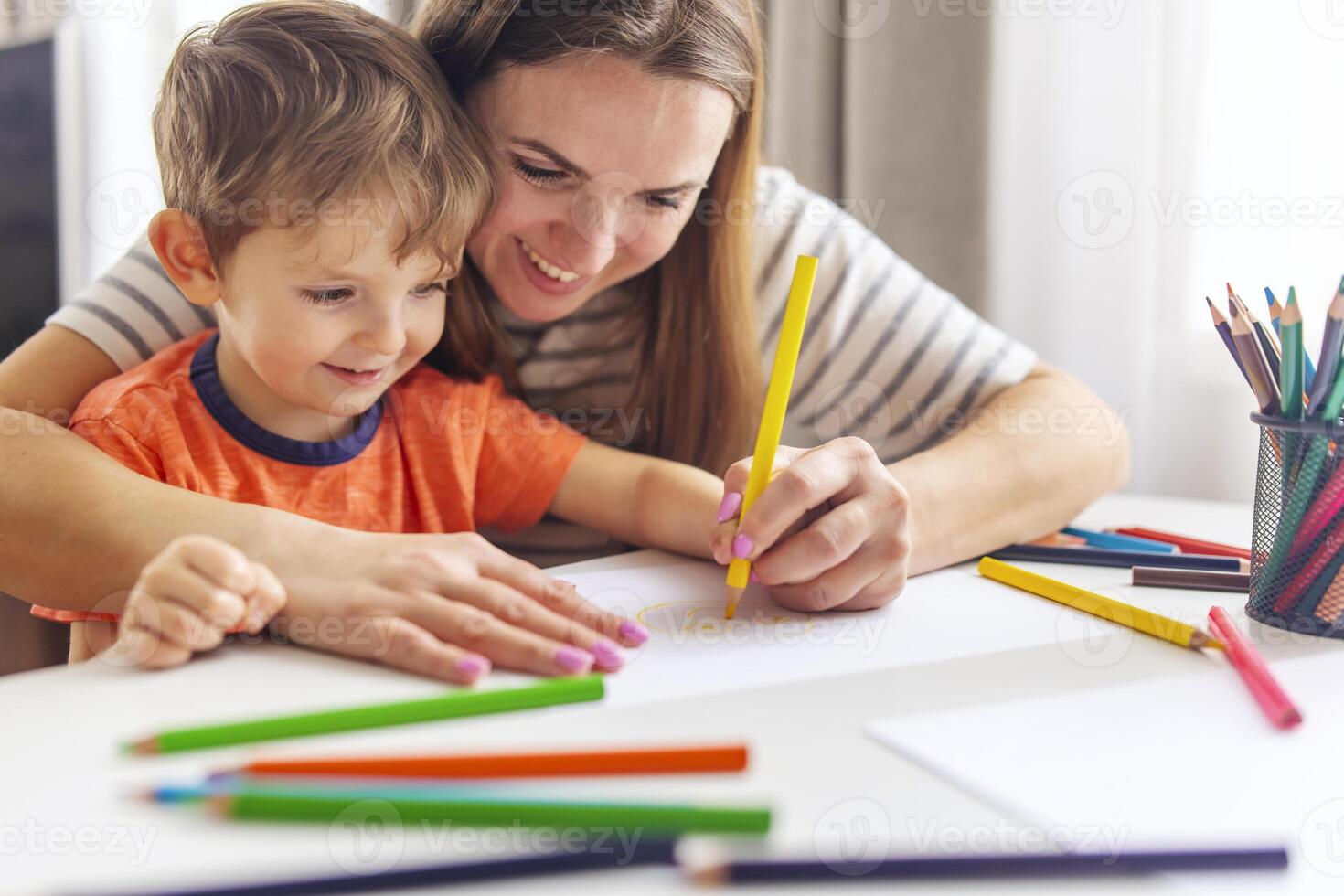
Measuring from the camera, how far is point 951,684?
579 millimetres

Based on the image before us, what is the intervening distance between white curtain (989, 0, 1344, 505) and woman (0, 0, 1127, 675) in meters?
0.49

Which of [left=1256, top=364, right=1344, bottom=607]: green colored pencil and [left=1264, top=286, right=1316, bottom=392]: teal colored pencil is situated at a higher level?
[left=1264, top=286, right=1316, bottom=392]: teal colored pencil

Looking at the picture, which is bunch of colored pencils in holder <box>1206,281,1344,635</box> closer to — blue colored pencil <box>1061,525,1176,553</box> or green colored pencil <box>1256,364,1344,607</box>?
green colored pencil <box>1256,364,1344,607</box>

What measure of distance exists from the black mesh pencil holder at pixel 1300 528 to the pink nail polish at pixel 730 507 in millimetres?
320

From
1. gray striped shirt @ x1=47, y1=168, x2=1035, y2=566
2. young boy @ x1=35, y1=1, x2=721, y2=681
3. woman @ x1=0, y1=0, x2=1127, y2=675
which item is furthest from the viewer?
gray striped shirt @ x1=47, y1=168, x2=1035, y2=566

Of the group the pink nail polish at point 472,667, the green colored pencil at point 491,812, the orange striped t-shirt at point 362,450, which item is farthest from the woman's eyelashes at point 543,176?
the green colored pencil at point 491,812

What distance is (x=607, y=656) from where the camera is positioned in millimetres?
583

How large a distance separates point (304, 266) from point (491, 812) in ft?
1.50

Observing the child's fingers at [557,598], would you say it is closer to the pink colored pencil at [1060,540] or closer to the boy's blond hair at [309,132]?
the boy's blond hair at [309,132]

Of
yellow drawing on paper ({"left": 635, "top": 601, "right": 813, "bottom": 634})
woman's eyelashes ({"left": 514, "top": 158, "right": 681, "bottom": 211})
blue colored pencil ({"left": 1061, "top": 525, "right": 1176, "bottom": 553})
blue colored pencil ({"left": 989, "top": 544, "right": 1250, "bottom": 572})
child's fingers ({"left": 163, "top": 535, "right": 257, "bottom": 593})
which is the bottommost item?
blue colored pencil ({"left": 1061, "top": 525, "right": 1176, "bottom": 553})

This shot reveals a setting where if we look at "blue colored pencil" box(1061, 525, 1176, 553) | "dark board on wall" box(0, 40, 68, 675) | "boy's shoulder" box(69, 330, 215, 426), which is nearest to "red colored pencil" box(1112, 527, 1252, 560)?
"blue colored pencil" box(1061, 525, 1176, 553)

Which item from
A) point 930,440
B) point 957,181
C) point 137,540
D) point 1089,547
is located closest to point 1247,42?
point 957,181

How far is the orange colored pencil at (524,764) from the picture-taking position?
1.45ft

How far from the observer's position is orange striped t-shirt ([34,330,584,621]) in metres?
0.80
